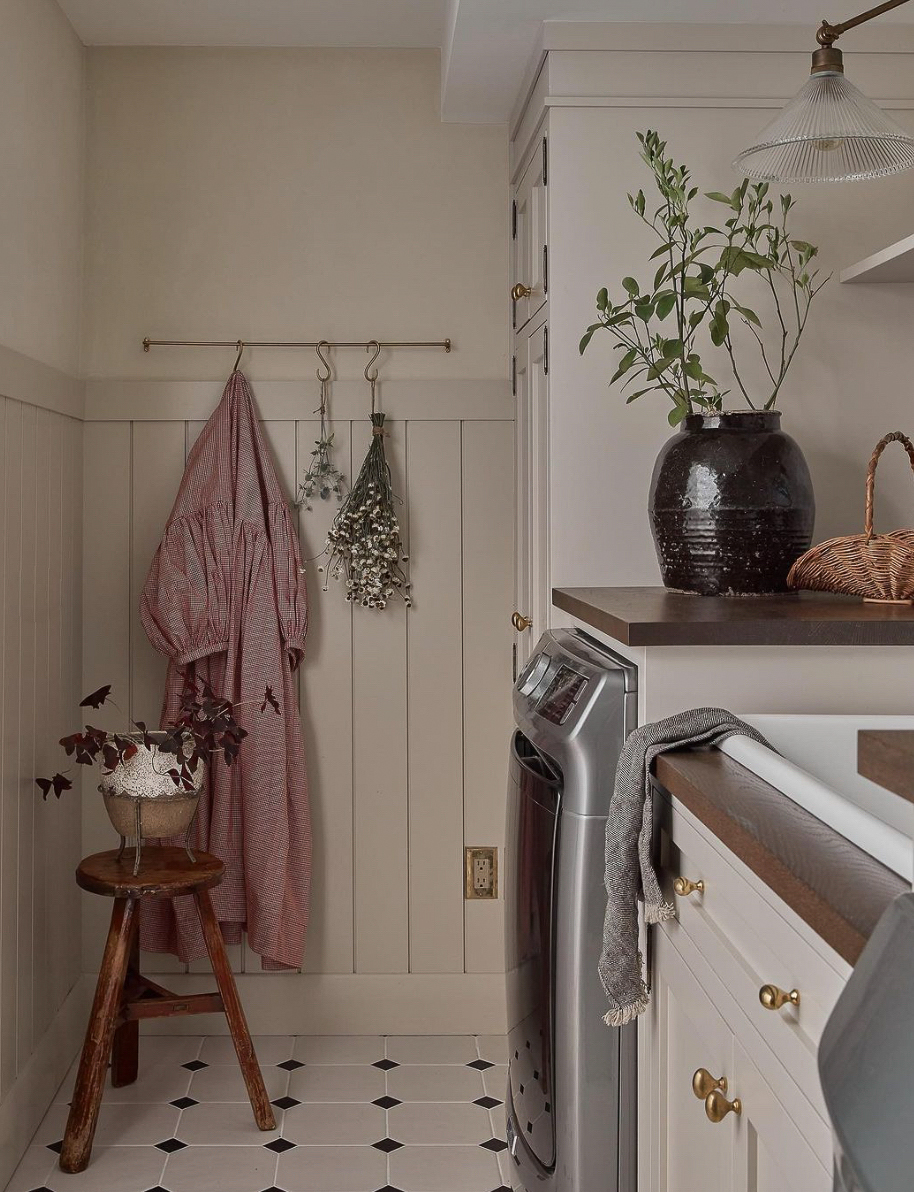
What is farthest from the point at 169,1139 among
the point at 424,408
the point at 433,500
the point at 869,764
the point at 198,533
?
the point at 869,764

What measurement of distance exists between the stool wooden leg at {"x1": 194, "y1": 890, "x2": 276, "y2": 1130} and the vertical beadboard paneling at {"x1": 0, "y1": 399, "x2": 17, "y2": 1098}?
373mm

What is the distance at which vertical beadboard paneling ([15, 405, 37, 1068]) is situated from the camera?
241 centimetres

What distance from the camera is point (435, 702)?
298cm

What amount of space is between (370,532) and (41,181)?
1.06m

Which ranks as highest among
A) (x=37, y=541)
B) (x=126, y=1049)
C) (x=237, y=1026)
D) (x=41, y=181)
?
(x=41, y=181)

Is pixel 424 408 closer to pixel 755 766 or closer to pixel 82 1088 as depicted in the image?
pixel 82 1088

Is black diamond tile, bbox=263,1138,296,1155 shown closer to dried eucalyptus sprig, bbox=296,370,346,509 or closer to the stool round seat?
the stool round seat

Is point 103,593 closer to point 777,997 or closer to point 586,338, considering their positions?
point 586,338

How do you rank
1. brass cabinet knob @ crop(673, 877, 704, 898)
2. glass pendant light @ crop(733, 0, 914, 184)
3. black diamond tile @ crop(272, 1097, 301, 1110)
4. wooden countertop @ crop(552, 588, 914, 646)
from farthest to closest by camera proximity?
black diamond tile @ crop(272, 1097, 301, 1110) < glass pendant light @ crop(733, 0, 914, 184) < wooden countertop @ crop(552, 588, 914, 646) < brass cabinet knob @ crop(673, 877, 704, 898)

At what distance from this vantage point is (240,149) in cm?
291

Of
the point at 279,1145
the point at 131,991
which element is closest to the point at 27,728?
the point at 131,991

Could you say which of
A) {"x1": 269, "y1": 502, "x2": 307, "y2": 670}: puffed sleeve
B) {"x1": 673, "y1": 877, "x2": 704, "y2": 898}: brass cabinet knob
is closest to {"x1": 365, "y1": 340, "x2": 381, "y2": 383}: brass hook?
{"x1": 269, "y1": 502, "x2": 307, "y2": 670}: puffed sleeve

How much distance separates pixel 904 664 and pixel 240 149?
7.01ft

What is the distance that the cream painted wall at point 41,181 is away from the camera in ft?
7.60
